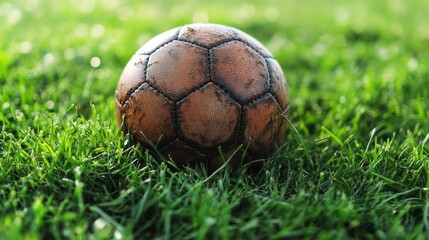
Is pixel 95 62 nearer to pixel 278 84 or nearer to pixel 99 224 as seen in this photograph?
pixel 278 84

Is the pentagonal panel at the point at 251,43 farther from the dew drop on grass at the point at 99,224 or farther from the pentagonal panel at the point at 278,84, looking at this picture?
the dew drop on grass at the point at 99,224

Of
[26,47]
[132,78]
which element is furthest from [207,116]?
[26,47]

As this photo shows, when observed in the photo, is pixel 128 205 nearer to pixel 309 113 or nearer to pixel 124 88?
pixel 124 88

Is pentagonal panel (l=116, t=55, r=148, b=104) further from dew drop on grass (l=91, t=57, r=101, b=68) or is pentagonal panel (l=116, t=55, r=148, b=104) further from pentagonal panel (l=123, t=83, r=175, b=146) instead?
dew drop on grass (l=91, t=57, r=101, b=68)

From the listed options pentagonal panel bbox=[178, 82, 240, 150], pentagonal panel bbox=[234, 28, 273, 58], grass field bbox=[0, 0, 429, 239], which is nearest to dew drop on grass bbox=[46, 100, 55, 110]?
grass field bbox=[0, 0, 429, 239]

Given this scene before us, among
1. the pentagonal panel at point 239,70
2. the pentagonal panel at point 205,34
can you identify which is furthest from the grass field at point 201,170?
the pentagonal panel at point 205,34
